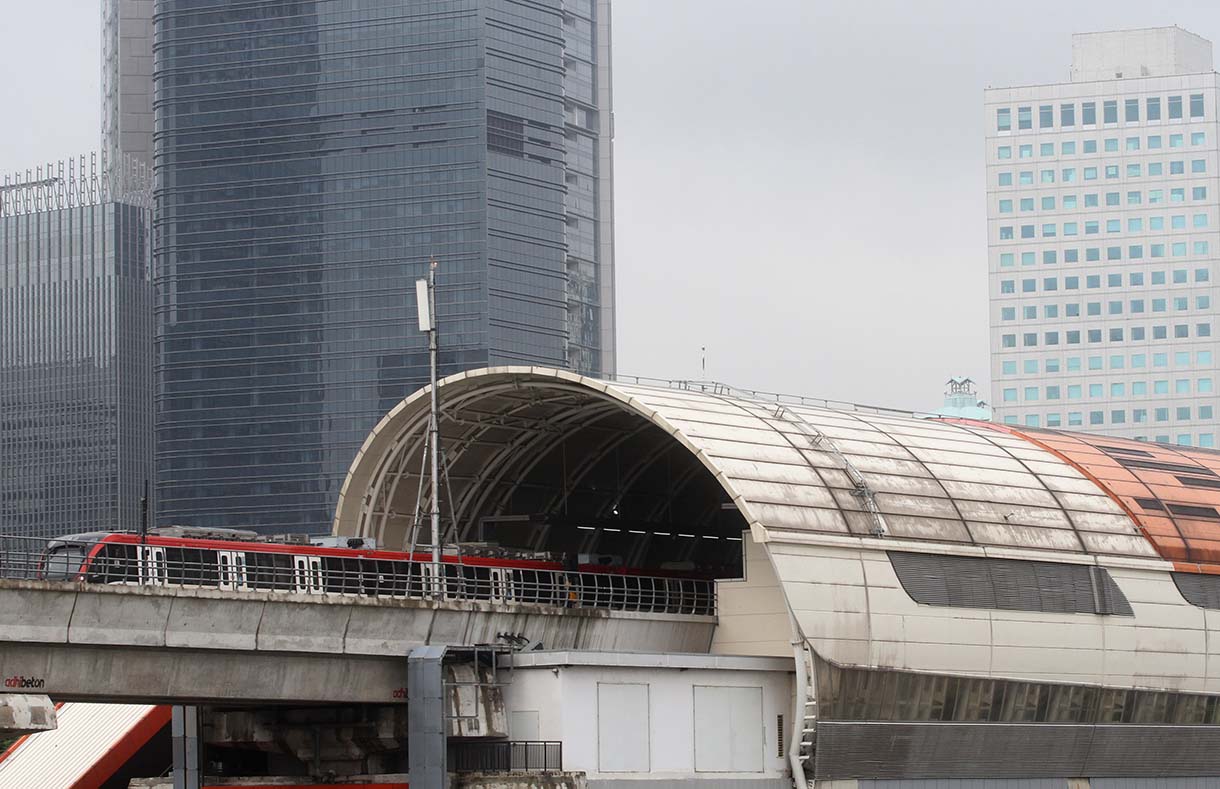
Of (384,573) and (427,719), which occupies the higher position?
(384,573)

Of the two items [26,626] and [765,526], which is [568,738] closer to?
[765,526]

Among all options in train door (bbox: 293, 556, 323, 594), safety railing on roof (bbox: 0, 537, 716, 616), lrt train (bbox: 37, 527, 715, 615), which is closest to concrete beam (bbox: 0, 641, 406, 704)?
safety railing on roof (bbox: 0, 537, 716, 616)

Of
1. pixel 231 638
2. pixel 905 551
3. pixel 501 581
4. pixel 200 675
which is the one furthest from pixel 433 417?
pixel 905 551

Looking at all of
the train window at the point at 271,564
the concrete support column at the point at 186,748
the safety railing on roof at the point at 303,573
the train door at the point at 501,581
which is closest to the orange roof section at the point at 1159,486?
the safety railing on roof at the point at 303,573

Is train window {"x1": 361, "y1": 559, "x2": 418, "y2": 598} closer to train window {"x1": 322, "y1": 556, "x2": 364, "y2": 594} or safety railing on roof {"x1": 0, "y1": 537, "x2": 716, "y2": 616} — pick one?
safety railing on roof {"x1": 0, "y1": 537, "x2": 716, "y2": 616}

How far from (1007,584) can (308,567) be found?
76.2ft

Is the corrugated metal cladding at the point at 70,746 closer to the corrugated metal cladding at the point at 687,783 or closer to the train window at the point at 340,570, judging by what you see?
the train window at the point at 340,570

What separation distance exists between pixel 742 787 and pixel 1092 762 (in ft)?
49.4

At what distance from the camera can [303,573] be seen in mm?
59281

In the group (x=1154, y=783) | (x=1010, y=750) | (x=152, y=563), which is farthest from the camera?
(x=1154, y=783)

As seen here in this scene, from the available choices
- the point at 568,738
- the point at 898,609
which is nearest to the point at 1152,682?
the point at 898,609

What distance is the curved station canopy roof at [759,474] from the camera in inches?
2544

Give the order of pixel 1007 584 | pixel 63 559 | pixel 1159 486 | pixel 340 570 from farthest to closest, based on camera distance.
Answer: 1. pixel 1159 486
2. pixel 1007 584
3. pixel 340 570
4. pixel 63 559

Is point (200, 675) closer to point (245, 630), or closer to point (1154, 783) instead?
point (245, 630)
